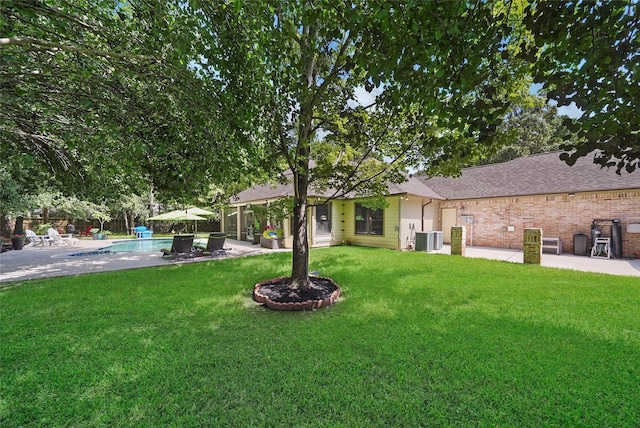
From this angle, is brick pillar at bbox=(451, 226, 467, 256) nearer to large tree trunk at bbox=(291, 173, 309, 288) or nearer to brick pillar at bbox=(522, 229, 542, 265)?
brick pillar at bbox=(522, 229, 542, 265)

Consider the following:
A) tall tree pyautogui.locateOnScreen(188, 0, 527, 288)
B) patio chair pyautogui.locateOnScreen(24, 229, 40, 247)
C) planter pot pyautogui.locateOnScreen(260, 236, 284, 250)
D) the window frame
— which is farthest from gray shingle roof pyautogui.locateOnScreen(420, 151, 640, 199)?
patio chair pyautogui.locateOnScreen(24, 229, 40, 247)

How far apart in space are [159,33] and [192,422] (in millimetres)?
4342

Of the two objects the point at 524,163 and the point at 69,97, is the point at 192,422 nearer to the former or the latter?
the point at 69,97

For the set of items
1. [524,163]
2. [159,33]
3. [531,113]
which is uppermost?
[531,113]

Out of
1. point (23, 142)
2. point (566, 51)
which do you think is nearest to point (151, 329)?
point (23, 142)

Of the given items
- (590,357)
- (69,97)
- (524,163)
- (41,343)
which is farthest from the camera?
(524,163)

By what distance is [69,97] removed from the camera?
4168 mm

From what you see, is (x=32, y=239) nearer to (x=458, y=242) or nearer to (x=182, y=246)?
(x=182, y=246)

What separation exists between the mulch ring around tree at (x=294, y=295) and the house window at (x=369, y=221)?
8268mm

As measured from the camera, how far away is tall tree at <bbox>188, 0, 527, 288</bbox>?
8.02 ft

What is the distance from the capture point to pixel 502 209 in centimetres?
1461

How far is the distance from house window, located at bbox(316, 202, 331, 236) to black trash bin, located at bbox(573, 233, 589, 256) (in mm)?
11197

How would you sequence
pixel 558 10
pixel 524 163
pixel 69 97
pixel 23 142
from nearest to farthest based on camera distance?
pixel 558 10 → pixel 69 97 → pixel 23 142 → pixel 524 163

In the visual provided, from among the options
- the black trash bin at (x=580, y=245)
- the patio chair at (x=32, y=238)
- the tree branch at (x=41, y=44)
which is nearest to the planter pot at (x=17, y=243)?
the patio chair at (x=32, y=238)
